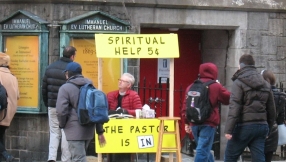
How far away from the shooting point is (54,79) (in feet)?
37.6

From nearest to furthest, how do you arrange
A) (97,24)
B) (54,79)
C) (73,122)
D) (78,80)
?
(73,122), (78,80), (54,79), (97,24)

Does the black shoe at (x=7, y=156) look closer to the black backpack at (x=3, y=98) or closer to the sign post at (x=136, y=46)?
the black backpack at (x=3, y=98)

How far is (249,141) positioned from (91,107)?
6.96 feet

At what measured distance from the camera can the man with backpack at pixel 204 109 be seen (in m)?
10.0

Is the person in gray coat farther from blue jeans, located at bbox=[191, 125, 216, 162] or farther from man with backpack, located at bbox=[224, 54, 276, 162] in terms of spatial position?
man with backpack, located at bbox=[224, 54, 276, 162]

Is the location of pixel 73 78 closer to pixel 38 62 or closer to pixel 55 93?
pixel 55 93

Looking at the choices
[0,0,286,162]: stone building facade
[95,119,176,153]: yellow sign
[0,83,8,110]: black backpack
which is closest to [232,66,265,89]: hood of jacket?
[95,119,176,153]: yellow sign

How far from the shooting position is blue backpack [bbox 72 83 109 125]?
30.2 feet

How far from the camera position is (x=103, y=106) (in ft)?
30.5

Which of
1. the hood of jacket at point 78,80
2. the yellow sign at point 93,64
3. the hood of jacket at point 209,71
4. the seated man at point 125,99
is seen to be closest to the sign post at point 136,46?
the seated man at point 125,99

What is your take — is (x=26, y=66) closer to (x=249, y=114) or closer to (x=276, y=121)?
(x=276, y=121)

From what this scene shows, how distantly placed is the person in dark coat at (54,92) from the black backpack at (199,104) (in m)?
2.27

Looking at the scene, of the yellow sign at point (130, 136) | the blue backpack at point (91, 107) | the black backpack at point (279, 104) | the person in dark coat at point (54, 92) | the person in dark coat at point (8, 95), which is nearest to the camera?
the blue backpack at point (91, 107)

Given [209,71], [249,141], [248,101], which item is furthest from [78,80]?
[249,141]
